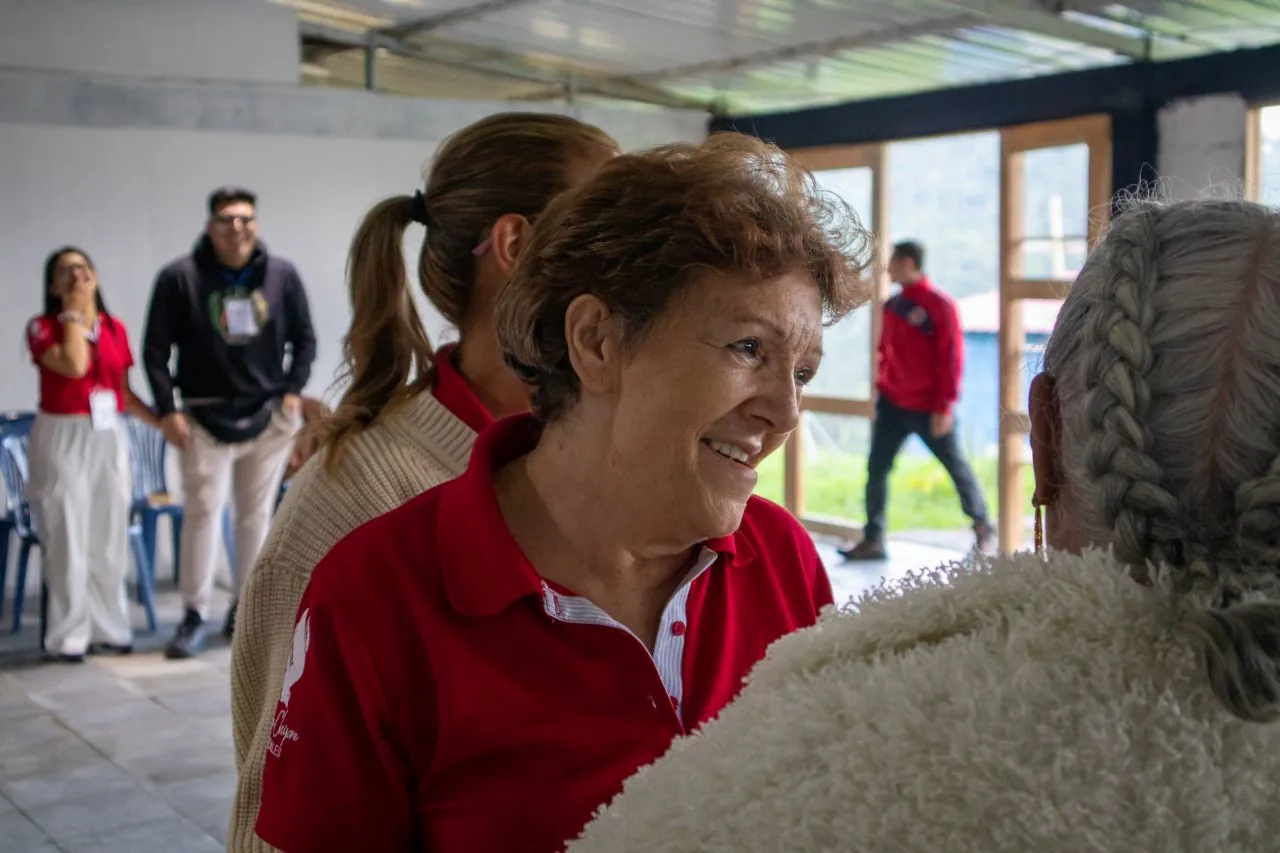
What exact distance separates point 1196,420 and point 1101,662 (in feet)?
0.51

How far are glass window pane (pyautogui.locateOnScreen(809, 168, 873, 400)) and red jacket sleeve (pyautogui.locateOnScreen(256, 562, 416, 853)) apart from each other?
288 inches

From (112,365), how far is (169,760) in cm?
204

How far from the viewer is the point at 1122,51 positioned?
643cm

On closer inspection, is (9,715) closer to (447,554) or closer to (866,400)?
(447,554)

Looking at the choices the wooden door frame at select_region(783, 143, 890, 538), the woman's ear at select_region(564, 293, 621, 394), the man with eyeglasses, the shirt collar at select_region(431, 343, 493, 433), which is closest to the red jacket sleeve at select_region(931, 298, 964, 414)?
the wooden door frame at select_region(783, 143, 890, 538)

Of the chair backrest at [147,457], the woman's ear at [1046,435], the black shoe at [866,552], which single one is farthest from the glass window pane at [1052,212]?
the woman's ear at [1046,435]

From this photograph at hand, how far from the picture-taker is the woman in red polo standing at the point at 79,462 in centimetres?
567

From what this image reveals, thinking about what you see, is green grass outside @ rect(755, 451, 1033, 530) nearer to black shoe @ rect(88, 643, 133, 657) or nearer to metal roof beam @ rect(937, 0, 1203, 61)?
metal roof beam @ rect(937, 0, 1203, 61)

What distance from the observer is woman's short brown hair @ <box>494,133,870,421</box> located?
53.5 inches

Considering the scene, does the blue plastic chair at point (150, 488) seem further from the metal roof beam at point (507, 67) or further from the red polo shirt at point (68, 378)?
the metal roof beam at point (507, 67)

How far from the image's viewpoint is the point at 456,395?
1776 millimetres

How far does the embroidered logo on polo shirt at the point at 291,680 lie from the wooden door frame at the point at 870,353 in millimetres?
7024

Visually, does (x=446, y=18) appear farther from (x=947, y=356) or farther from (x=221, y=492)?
(x=947, y=356)

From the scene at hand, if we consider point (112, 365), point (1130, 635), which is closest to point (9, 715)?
point (112, 365)
